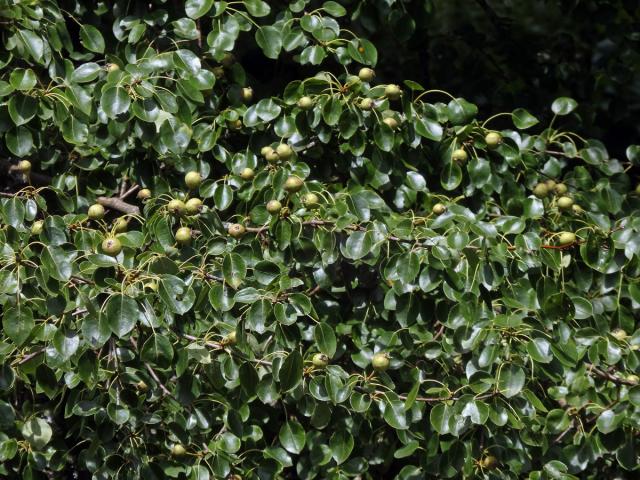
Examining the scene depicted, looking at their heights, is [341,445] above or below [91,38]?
below

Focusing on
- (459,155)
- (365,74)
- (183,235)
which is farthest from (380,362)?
(365,74)

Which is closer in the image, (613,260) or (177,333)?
(177,333)

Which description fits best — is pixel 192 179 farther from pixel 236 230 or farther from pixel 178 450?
pixel 178 450

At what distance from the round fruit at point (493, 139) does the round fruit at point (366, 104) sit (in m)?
0.33

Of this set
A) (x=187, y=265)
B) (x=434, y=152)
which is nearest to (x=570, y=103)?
(x=434, y=152)

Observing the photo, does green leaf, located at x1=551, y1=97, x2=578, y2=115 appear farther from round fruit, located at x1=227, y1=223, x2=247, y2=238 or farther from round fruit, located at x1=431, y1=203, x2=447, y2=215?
round fruit, located at x1=227, y1=223, x2=247, y2=238

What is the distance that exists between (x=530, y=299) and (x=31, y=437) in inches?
46.9

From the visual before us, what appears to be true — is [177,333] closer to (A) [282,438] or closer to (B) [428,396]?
(A) [282,438]

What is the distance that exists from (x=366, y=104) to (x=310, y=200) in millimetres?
310

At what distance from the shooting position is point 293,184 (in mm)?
2236

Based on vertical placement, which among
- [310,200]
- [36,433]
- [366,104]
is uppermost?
[366,104]

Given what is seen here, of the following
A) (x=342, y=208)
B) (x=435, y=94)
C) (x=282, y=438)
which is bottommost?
(x=435, y=94)

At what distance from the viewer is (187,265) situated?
7.20ft

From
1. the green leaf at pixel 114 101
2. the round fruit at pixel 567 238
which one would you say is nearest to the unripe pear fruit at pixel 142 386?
the green leaf at pixel 114 101
